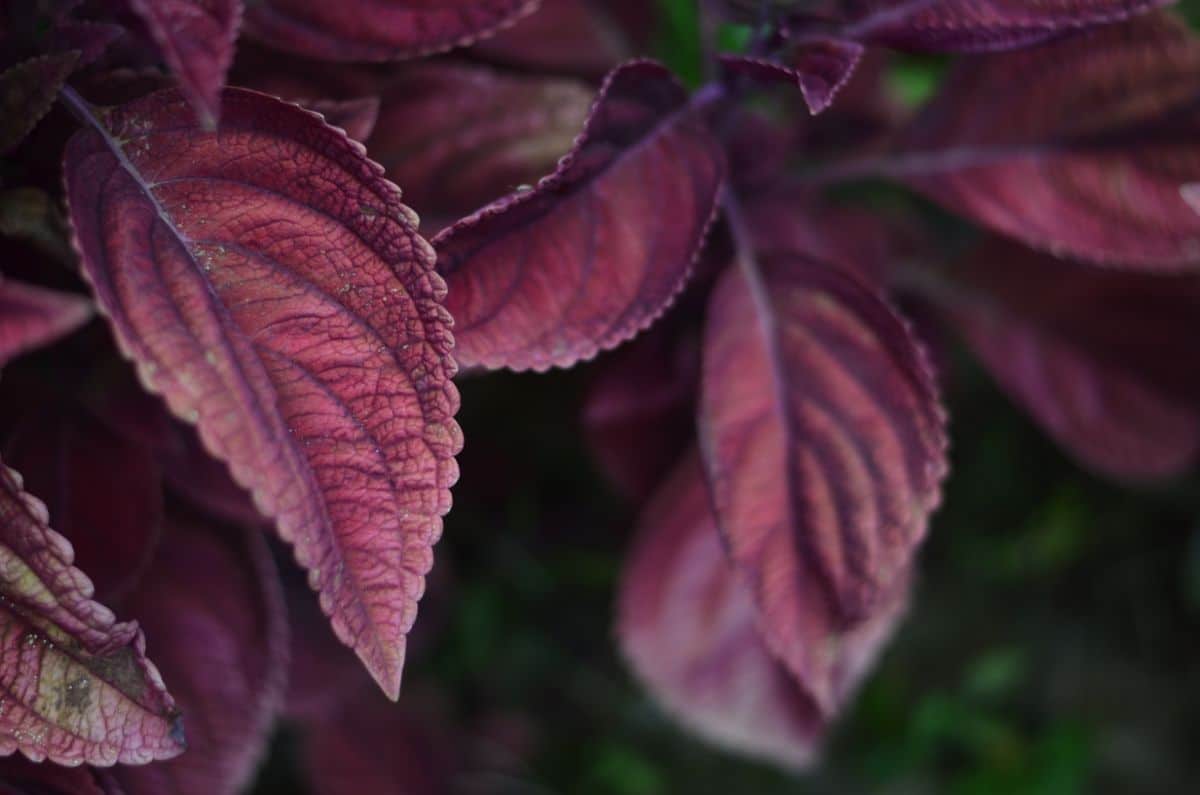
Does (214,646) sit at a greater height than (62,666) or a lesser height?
lesser

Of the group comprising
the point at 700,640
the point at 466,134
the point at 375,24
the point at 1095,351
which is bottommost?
the point at 700,640

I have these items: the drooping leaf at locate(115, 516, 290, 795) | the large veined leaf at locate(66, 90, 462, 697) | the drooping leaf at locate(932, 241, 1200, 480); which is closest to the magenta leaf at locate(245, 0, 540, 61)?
the large veined leaf at locate(66, 90, 462, 697)

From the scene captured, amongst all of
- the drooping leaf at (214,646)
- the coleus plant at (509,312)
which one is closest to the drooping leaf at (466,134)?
the coleus plant at (509,312)

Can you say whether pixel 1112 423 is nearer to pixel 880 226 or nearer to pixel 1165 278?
pixel 1165 278

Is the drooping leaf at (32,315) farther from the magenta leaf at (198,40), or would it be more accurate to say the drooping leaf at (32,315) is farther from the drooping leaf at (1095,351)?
the drooping leaf at (1095,351)

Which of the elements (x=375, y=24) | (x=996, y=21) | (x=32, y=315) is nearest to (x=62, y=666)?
(x=32, y=315)

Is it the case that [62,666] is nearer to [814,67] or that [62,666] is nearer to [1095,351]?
[814,67]

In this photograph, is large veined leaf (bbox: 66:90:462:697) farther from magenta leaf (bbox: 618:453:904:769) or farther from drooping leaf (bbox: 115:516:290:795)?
magenta leaf (bbox: 618:453:904:769)
